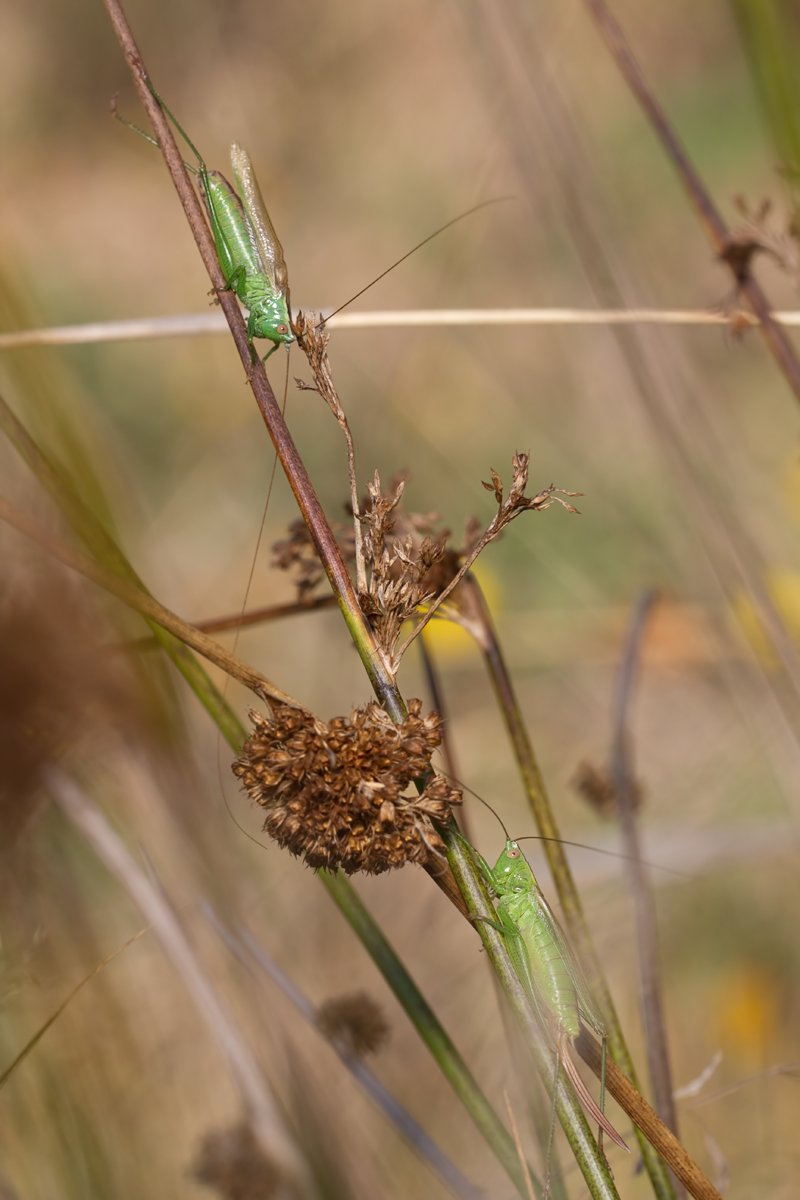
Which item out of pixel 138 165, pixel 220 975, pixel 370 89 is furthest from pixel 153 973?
pixel 370 89

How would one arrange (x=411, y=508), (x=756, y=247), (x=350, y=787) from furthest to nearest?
(x=411, y=508) → (x=756, y=247) → (x=350, y=787)

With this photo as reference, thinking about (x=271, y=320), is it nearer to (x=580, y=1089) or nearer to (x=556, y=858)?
(x=556, y=858)

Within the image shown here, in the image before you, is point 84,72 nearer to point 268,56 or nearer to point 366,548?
point 268,56

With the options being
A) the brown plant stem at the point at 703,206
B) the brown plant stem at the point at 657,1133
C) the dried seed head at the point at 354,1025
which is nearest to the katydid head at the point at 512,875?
the brown plant stem at the point at 657,1133

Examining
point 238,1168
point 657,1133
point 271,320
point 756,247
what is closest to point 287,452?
point 271,320

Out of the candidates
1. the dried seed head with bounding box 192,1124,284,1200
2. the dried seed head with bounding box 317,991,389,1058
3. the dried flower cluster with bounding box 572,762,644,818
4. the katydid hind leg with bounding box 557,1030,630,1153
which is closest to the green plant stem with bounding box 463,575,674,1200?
the katydid hind leg with bounding box 557,1030,630,1153
